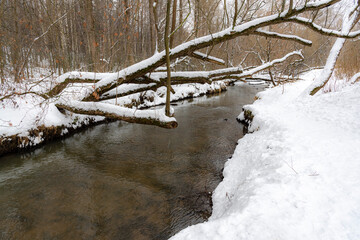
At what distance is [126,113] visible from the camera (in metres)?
5.00

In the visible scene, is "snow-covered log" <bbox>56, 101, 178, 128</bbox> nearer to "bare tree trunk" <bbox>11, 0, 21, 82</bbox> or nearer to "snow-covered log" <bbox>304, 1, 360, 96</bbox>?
"bare tree trunk" <bbox>11, 0, 21, 82</bbox>

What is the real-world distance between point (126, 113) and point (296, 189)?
410 cm

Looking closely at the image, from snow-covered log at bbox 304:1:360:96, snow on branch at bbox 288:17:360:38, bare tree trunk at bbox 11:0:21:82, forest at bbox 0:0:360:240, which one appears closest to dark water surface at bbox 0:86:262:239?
forest at bbox 0:0:360:240

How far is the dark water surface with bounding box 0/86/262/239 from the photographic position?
2.97m

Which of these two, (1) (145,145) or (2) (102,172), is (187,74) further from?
(2) (102,172)

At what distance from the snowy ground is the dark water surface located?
769 millimetres

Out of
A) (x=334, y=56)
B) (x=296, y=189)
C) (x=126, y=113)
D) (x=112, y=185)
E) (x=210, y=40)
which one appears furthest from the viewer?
(x=334, y=56)

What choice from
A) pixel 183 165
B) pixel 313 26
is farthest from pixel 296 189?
pixel 313 26

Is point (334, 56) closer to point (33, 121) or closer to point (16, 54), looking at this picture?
point (33, 121)

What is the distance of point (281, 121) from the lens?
508cm

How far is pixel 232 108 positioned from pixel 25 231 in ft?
33.8

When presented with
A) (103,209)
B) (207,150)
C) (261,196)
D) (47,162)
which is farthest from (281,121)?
(47,162)

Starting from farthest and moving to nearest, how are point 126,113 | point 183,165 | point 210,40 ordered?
point 126,113, point 183,165, point 210,40

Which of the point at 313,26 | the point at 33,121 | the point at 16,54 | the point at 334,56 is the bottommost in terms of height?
the point at 33,121
